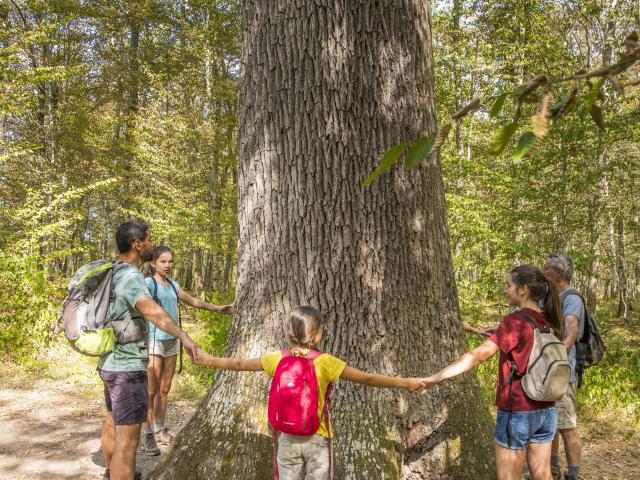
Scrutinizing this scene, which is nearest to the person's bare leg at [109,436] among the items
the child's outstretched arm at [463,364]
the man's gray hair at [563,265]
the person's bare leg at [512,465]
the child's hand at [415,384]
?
the child's hand at [415,384]

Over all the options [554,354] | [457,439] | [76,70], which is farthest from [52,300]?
[554,354]

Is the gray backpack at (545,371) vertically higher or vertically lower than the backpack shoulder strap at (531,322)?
lower

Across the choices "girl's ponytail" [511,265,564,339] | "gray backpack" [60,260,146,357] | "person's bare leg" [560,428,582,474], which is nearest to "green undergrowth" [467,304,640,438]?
"person's bare leg" [560,428,582,474]

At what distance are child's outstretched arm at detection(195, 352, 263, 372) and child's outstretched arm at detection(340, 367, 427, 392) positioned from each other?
1.65 ft

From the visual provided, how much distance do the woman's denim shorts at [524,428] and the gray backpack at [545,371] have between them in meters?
0.14

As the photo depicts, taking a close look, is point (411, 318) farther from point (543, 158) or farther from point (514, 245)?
point (543, 158)

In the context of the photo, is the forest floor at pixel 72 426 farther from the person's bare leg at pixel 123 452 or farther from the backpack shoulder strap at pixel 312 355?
the backpack shoulder strap at pixel 312 355

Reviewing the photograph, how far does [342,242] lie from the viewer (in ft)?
10.5

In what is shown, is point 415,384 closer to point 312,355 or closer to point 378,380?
point 378,380

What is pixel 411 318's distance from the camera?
333 centimetres

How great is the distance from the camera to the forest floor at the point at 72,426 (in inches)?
183

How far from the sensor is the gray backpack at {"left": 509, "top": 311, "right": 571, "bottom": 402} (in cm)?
282

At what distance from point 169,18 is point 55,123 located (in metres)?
5.52

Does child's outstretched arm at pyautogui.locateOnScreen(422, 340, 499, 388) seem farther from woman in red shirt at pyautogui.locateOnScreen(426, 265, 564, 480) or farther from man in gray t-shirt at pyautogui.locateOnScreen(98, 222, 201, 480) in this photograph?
man in gray t-shirt at pyautogui.locateOnScreen(98, 222, 201, 480)
